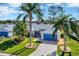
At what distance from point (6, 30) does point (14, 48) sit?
0.28 m

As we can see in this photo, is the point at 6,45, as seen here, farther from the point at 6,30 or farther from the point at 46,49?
the point at 46,49

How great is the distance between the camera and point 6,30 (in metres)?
3.60

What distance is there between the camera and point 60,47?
3.65 meters

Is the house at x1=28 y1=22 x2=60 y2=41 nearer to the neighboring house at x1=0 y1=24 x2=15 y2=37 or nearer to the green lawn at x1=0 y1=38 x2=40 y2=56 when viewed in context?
the green lawn at x1=0 y1=38 x2=40 y2=56

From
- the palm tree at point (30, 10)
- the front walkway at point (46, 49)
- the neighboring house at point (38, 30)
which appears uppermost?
the palm tree at point (30, 10)

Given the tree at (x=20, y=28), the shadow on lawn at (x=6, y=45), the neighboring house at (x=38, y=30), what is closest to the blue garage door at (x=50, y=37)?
the neighboring house at (x=38, y=30)

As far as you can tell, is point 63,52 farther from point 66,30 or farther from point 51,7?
point 51,7

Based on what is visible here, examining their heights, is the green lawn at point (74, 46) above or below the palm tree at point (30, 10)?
below

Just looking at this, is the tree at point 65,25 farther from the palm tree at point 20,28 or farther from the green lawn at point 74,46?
the palm tree at point 20,28

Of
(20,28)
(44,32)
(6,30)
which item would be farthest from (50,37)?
(6,30)

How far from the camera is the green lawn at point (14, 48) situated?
362 centimetres

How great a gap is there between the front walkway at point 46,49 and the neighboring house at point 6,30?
0.45m

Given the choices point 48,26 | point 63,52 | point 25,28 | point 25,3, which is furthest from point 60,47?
point 25,3

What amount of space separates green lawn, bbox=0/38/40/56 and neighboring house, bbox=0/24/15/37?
81 millimetres
